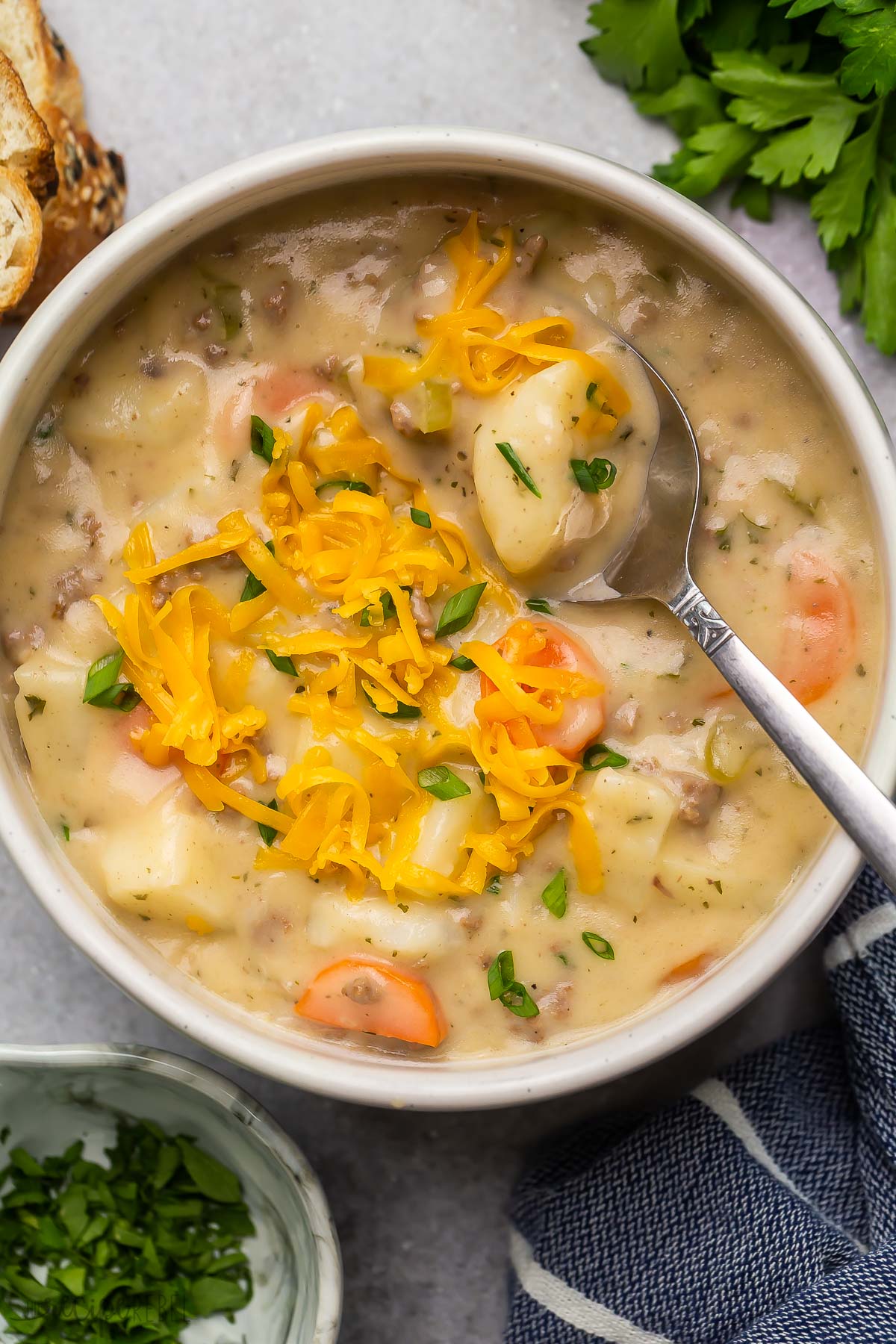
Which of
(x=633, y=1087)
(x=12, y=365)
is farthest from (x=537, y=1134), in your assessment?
(x=12, y=365)

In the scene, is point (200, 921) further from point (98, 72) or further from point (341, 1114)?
point (98, 72)

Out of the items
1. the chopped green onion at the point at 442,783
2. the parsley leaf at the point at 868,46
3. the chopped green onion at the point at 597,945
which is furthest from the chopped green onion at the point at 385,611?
the parsley leaf at the point at 868,46

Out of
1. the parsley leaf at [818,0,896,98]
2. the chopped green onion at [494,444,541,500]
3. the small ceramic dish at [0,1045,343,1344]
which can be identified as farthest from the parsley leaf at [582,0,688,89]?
the small ceramic dish at [0,1045,343,1344]

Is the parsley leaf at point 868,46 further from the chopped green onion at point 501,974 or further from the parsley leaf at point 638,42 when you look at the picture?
the chopped green onion at point 501,974

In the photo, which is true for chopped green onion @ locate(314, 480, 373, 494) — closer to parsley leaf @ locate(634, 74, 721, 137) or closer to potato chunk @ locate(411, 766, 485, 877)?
potato chunk @ locate(411, 766, 485, 877)

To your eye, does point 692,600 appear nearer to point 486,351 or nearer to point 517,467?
point 517,467
